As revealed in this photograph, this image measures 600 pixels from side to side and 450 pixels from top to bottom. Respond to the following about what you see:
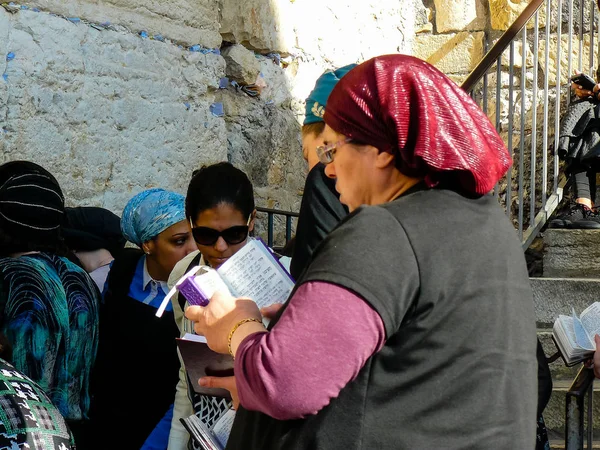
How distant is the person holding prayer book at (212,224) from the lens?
254 centimetres

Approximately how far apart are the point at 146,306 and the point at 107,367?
9.9 inches

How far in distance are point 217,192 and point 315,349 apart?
1.43 meters

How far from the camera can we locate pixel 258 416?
58.0 inches

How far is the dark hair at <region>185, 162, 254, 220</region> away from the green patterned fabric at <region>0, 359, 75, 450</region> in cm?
102

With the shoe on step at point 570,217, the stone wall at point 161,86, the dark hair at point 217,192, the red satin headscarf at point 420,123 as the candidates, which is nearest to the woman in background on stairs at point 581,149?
the shoe on step at point 570,217

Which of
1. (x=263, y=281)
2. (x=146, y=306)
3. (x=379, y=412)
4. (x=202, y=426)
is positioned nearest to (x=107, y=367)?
(x=146, y=306)

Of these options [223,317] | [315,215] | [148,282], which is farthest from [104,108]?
[223,317]

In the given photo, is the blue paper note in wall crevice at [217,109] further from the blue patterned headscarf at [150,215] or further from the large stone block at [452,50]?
the large stone block at [452,50]

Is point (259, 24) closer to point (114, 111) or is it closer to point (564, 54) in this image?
point (114, 111)

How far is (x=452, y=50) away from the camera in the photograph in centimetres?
710

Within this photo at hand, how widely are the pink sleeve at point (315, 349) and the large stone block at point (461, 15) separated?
19.8 ft

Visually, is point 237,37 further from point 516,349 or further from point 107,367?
point 516,349

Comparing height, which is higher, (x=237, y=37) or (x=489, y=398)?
(x=237, y=37)

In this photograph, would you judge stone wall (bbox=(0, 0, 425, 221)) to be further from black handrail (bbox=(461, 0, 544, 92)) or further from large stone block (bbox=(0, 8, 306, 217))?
black handrail (bbox=(461, 0, 544, 92))
